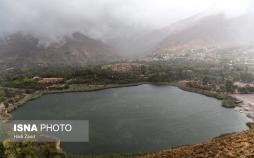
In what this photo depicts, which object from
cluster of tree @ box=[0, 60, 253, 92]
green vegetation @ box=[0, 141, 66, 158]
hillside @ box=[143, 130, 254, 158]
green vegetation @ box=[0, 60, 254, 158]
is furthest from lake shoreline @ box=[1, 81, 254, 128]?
hillside @ box=[143, 130, 254, 158]

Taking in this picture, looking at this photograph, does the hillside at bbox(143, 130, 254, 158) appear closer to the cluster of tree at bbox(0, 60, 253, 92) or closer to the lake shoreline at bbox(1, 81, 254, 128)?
the lake shoreline at bbox(1, 81, 254, 128)

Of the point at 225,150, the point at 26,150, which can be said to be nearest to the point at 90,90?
the point at 26,150

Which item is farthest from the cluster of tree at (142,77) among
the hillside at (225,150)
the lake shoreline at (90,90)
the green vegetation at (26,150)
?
the hillside at (225,150)

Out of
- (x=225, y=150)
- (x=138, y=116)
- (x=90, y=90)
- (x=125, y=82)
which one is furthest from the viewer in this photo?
(x=125, y=82)

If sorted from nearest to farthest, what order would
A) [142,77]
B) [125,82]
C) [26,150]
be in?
[26,150]
[125,82]
[142,77]

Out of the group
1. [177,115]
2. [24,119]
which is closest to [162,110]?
[177,115]

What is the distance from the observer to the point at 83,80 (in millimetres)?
145625

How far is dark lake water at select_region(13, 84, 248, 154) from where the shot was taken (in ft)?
214

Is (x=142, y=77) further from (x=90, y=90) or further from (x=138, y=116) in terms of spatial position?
(x=138, y=116)

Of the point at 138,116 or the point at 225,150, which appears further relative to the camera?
the point at 138,116

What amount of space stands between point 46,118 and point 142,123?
26372mm

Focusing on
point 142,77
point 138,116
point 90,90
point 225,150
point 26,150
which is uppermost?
point 225,150

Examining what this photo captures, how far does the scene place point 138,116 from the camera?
283ft

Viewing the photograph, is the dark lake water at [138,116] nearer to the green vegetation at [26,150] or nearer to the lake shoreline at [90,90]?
the lake shoreline at [90,90]
